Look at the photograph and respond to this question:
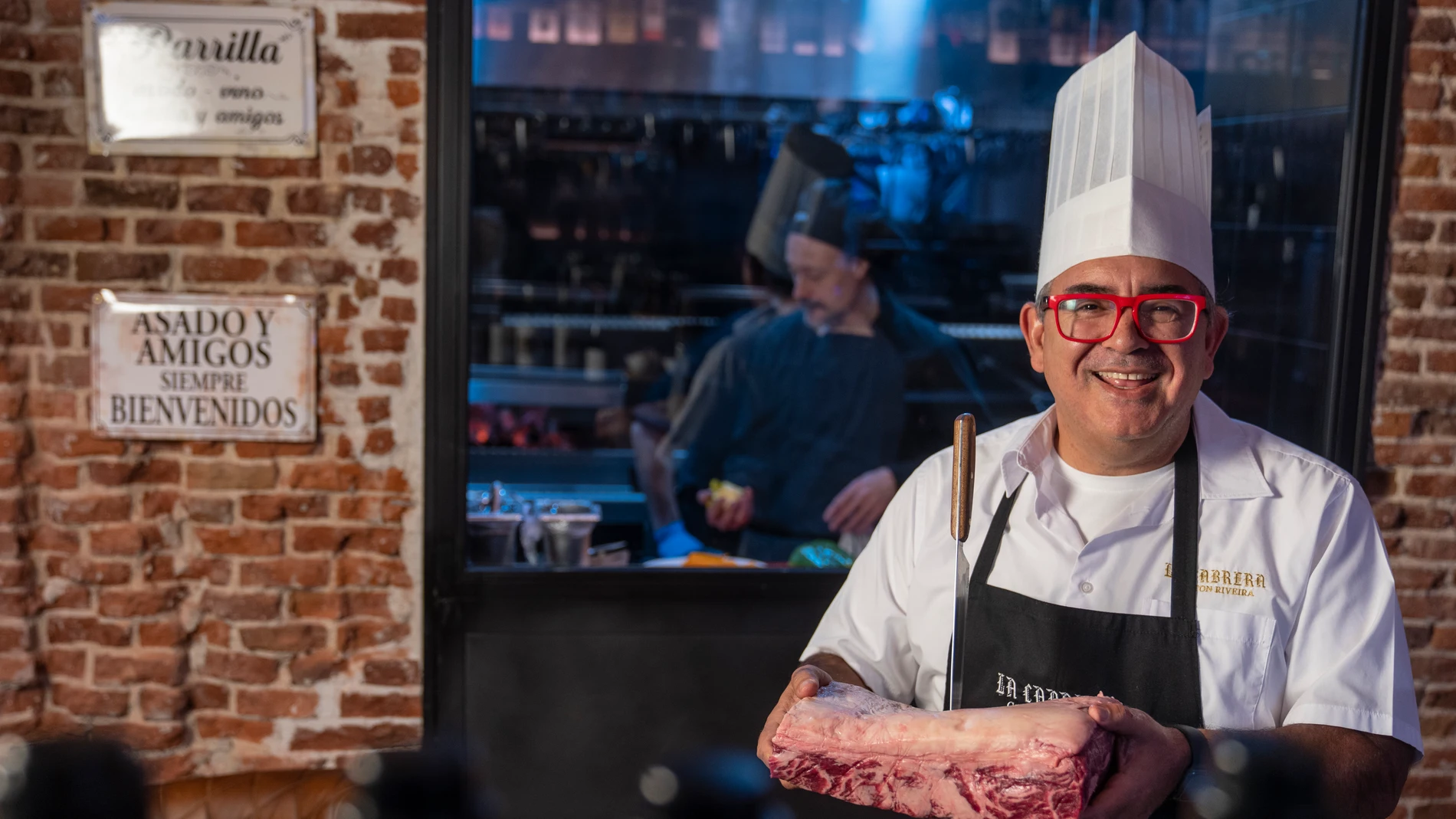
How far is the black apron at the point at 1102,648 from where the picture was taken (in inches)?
63.3

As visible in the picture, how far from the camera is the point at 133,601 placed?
2656mm

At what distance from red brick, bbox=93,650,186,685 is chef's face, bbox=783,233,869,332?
2.06 metres

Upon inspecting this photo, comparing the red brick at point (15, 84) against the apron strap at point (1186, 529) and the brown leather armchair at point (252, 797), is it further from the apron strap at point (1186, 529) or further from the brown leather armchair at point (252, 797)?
the apron strap at point (1186, 529)

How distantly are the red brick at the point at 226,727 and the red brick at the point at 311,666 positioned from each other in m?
0.13

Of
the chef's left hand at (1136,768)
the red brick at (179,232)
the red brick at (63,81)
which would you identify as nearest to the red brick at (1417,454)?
the chef's left hand at (1136,768)

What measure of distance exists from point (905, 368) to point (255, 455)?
196cm

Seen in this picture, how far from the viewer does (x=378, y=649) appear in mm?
2729

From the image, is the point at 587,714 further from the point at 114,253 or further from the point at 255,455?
the point at 114,253

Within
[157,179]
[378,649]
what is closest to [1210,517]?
[378,649]

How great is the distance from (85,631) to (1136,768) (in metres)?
2.28

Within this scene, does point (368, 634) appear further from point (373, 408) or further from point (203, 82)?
point (203, 82)

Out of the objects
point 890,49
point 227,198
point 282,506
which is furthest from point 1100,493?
point 890,49

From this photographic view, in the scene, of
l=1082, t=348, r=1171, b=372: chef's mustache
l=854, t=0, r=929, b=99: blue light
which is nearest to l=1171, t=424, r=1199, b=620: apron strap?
l=1082, t=348, r=1171, b=372: chef's mustache

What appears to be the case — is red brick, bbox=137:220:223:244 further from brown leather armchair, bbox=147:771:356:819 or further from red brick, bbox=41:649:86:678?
brown leather armchair, bbox=147:771:356:819
